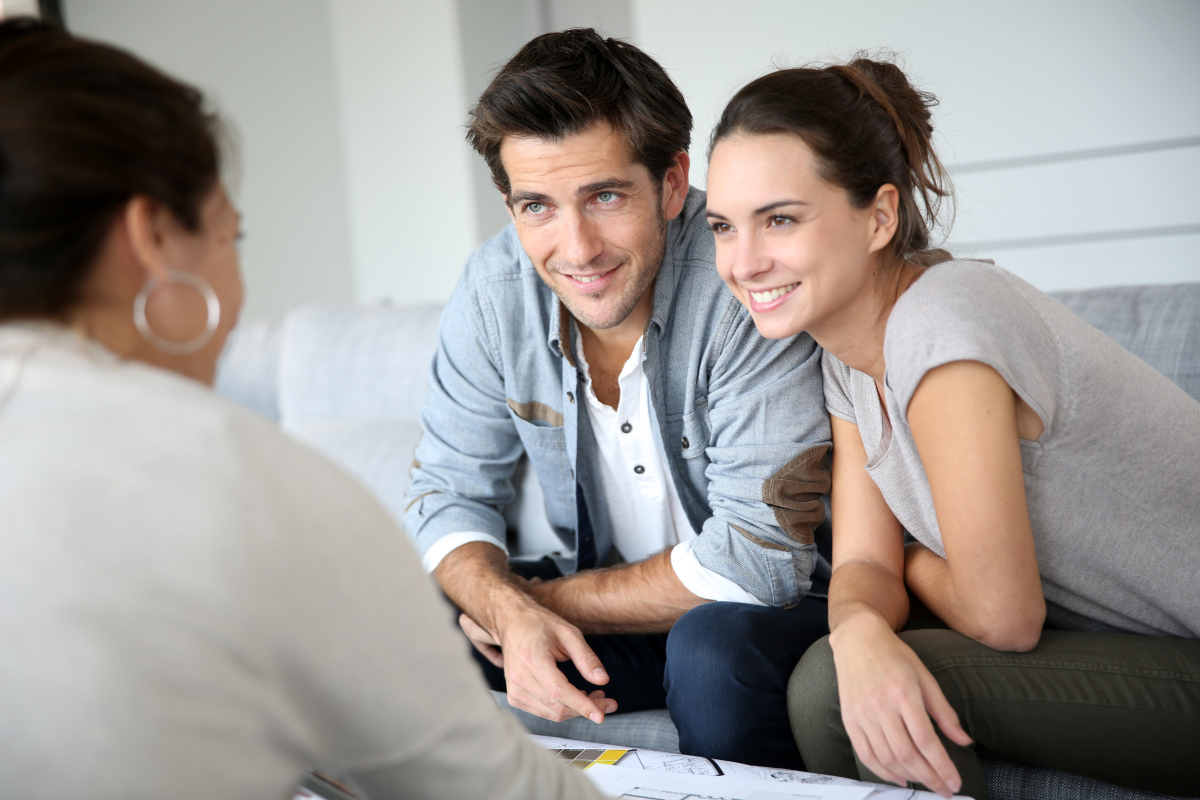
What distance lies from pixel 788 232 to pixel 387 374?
4.21 feet

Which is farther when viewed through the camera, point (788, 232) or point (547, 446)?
point (547, 446)

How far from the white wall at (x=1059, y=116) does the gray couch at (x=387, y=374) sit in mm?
1388

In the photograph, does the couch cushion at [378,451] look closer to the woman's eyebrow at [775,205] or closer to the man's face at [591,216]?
the man's face at [591,216]

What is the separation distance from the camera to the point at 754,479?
1347 millimetres

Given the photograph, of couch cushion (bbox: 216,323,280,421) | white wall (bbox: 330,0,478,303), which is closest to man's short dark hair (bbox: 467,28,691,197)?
couch cushion (bbox: 216,323,280,421)

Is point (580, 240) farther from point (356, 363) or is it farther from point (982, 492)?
point (356, 363)

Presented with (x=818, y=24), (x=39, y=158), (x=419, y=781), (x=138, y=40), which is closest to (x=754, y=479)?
(x=419, y=781)

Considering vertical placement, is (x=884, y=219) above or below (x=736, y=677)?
above

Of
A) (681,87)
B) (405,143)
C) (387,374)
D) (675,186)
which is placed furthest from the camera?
(405,143)

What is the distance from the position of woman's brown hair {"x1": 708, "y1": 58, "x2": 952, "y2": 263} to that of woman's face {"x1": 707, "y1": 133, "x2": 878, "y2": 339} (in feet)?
0.06

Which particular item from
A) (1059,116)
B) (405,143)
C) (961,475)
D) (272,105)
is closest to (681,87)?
(405,143)

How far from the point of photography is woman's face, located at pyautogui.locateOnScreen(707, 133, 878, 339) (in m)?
1.13

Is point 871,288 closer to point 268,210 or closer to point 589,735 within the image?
point 589,735

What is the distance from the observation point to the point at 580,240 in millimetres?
1393
